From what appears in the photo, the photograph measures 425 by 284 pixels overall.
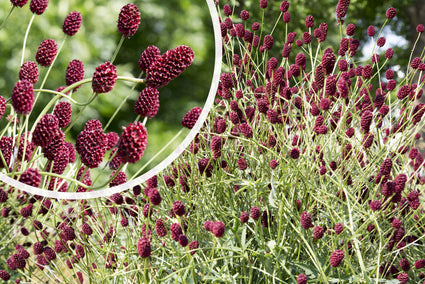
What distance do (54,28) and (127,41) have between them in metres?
0.14

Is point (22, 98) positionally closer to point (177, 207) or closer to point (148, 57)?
point (148, 57)

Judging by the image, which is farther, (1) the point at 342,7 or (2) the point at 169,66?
(1) the point at 342,7

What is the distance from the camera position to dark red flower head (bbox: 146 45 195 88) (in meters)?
0.85

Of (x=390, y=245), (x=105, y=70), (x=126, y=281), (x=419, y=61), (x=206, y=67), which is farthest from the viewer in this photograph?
(x=419, y=61)

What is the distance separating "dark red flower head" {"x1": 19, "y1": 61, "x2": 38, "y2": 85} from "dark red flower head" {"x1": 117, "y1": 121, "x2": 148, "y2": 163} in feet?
0.65

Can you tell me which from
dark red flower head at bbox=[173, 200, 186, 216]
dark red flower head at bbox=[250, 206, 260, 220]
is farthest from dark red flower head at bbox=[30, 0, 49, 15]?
dark red flower head at bbox=[250, 206, 260, 220]

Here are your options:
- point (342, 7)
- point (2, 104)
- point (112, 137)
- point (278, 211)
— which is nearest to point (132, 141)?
point (112, 137)

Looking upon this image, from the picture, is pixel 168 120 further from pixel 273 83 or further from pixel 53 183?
pixel 273 83

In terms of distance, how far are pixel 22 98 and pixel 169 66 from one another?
0.93 ft

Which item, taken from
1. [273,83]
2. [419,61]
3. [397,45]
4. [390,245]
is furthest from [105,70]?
[397,45]

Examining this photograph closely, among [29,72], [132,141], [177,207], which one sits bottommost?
[177,207]

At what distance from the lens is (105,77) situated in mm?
843

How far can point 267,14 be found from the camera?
15.9ft

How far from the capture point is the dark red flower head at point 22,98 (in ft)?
2.75
